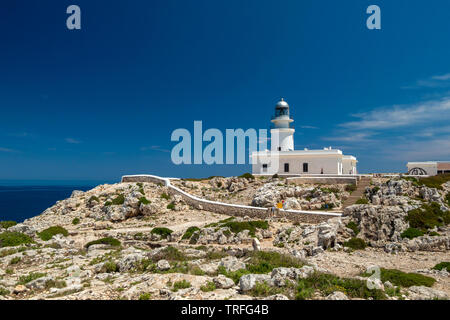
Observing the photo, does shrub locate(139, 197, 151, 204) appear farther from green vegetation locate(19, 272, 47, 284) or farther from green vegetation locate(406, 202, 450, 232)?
green vegetation locate(406, 202, 450, 232)

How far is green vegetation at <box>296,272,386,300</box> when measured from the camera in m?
6.93

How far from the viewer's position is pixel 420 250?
14125 millimetres

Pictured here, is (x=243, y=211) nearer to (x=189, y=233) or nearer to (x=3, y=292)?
(x=189, y=233)

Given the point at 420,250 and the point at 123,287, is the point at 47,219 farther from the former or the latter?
the point at 420,250

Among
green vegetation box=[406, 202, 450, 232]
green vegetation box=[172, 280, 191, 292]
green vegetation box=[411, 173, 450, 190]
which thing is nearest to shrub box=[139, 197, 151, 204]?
green vegetation box=[172, 280, 191, 292]

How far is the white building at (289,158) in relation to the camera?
36250mm

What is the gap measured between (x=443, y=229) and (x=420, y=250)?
2.66m

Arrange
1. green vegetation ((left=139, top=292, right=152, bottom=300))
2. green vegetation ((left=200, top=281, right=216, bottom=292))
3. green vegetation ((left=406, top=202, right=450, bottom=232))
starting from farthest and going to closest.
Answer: green vegetation ((left=406, top=202, right=450, bottom=232)) < green vegetation ((left=200, top=281, right=216, bottom=292)) < green vegetation ((left=139, top=292, right=152, bottom=300))

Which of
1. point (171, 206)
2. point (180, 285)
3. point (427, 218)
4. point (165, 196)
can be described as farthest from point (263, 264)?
point (165, 196)

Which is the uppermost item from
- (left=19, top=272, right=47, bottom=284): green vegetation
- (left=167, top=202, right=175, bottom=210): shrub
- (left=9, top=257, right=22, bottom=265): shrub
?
(left=19, top=272, right=47, bottom=284): green vegetation

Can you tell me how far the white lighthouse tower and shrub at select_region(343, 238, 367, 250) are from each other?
27.2m

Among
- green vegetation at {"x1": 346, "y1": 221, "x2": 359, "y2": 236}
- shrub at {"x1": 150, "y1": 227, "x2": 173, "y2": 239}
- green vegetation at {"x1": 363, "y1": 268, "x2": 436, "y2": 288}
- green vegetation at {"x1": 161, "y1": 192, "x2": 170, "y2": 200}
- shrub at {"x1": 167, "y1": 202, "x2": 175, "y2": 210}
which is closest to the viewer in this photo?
green vegetation at {"x1": 363, "y1": 268, "x2": 436, "y2": 288}

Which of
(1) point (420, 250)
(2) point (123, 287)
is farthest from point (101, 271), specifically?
(1) point (420, 250)
